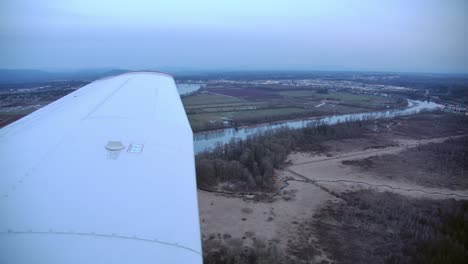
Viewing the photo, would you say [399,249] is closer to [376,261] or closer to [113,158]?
[376,261]

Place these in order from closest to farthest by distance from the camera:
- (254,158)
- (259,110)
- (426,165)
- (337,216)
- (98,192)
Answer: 1. (98,192)
2. (337,216)
3. (254,158)
4. (426,165)
5. (259,110)

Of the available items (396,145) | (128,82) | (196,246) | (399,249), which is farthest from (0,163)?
(396,145)

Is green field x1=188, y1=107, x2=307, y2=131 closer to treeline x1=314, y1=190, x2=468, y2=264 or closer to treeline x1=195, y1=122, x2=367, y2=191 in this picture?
treeline x1=195, y1=122, x2=367, y2=191

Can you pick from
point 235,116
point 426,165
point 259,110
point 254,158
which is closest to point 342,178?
point 254,158

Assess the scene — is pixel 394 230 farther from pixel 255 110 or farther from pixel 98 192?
pixel 255 110

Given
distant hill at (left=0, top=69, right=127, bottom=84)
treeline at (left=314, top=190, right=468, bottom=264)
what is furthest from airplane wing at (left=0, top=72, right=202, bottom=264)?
treeline at (left=314, top=190, right=468, bottom=264)

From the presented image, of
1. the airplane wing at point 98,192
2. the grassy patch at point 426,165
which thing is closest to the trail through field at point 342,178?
the grassy patch at point 426,165
